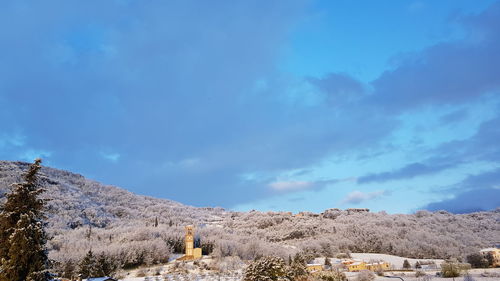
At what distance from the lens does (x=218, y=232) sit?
88.4m

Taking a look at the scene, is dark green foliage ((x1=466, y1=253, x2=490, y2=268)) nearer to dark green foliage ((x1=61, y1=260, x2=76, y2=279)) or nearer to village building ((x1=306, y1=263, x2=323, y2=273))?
village building ((x1=306, y1=263, x2=323, y2=273))

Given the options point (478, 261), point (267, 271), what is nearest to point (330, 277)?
point (267, 271)

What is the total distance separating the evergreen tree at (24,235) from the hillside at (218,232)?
30974 millimetres

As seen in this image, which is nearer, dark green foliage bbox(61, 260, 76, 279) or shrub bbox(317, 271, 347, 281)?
shrub bbox(317, 271, 347, 281)

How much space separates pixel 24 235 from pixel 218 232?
7360 cm

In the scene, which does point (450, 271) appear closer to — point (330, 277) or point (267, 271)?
point (330, 277)

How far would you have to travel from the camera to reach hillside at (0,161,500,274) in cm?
5981

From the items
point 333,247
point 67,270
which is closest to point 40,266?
point 67,270

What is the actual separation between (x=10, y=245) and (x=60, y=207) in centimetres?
9203

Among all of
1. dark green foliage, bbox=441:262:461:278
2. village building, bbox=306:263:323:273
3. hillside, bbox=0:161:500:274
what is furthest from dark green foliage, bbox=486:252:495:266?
village building, bbox=306:263:323:273

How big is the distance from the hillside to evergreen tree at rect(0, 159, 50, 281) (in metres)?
31.0

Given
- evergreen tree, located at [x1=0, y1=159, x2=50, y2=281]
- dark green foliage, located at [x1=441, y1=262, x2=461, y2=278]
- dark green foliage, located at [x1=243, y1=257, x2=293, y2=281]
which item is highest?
evergreen tree, located at [x1=0, y1=159, x2=50, y2=281]

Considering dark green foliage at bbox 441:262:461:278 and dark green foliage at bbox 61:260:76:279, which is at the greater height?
dark green foliage at bbox 61:260:76:279

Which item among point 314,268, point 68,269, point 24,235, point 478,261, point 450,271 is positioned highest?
point 24,235
